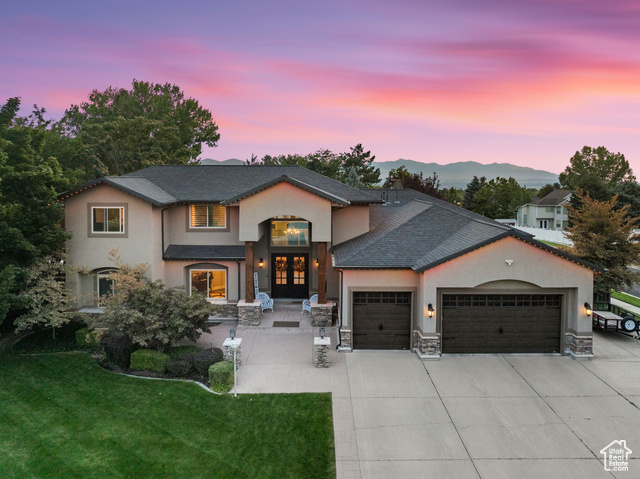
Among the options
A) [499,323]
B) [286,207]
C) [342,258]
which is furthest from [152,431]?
[499,323]

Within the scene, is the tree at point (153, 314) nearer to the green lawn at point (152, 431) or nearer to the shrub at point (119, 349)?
the shrub at point (119, 349)

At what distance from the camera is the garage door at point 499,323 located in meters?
13.7

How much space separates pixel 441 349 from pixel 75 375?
38.1 feet

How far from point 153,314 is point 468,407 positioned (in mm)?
9642

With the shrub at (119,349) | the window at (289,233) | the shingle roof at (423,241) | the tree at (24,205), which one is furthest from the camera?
the window at (289,233)

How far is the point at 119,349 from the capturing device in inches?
497

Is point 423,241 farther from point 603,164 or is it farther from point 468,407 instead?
point 603,164

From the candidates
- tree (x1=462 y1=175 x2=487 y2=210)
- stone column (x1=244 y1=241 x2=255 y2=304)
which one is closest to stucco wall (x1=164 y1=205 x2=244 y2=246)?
stone column (x1=244 y1=241 x2=255 y2=304)

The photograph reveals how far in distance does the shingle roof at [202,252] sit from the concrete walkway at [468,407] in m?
5.06

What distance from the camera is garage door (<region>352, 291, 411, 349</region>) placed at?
14.2m

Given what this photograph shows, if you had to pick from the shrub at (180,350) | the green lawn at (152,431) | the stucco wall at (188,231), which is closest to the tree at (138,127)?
the stucco wall at (188,231)

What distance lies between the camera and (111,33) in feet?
79.5

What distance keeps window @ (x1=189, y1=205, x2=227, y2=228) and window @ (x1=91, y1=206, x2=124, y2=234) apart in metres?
3.12

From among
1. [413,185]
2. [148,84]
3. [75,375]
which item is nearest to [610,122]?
[413,185]
